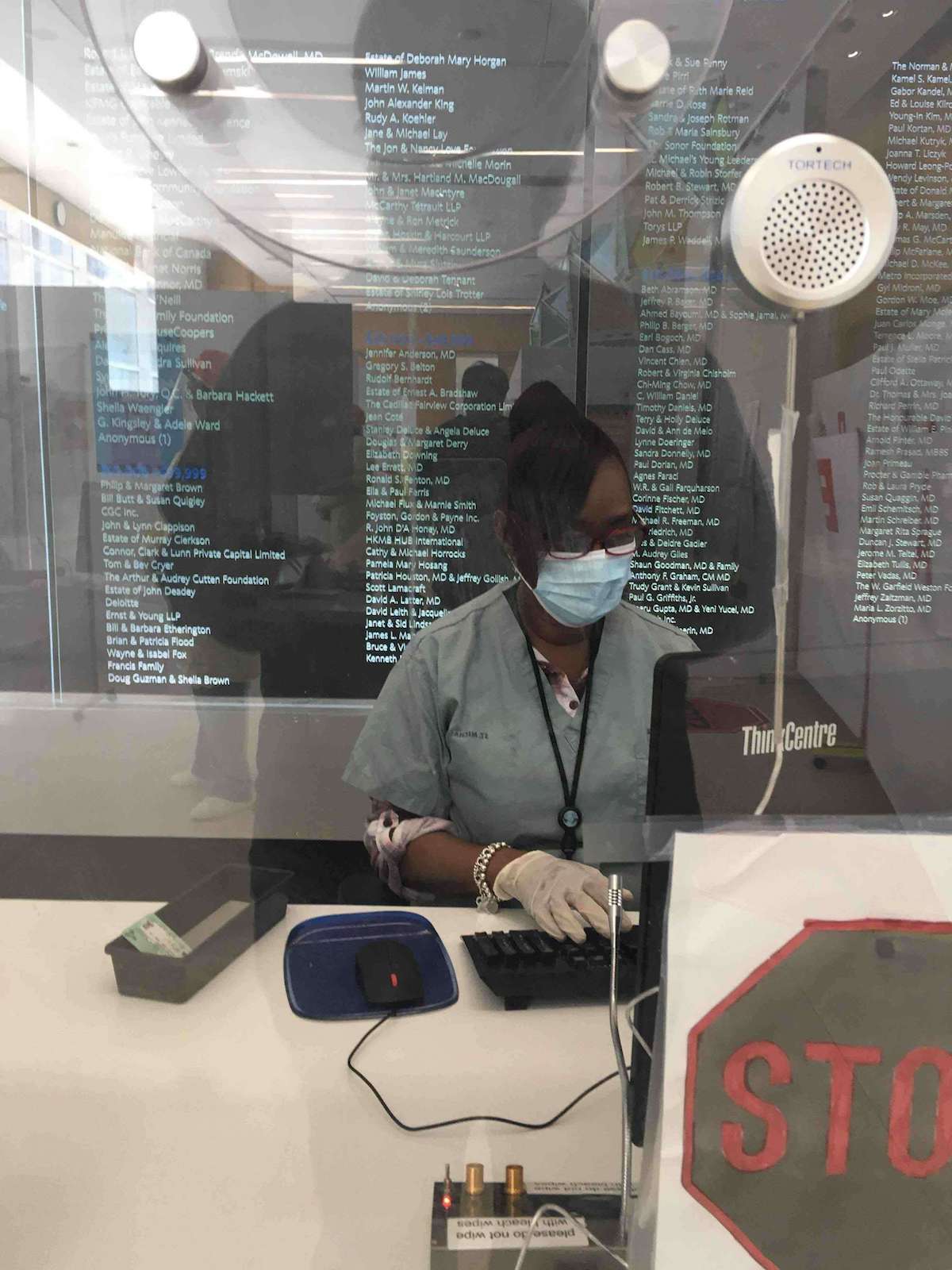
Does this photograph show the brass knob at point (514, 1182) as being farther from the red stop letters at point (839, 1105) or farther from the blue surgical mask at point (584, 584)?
the blue surgical mask at point (584, 584)

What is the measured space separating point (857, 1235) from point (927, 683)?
1.00 ft

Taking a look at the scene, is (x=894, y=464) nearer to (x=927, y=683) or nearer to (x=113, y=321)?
(x=927, y=683)

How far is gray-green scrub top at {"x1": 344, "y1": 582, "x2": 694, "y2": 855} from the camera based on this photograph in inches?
31.1

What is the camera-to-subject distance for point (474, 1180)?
0.50 metres

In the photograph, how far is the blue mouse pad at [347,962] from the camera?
28.8 inches

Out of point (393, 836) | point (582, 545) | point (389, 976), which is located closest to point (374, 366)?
point (582, 545)

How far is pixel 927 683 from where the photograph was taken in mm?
535

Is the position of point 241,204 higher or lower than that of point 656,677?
higher

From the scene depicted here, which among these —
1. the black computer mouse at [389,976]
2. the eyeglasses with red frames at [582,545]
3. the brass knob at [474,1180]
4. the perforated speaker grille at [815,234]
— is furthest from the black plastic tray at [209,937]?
the perforated speaker grille at [815,234]

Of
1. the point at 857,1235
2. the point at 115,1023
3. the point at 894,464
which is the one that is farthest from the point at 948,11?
the point at 115,1023

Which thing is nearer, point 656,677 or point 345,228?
point 656,677

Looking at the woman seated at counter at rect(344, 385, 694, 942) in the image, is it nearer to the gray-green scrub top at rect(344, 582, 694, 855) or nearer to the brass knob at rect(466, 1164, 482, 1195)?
the gray-green scrub top at rect(344, 582, 694, 855)

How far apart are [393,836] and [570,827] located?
25cm

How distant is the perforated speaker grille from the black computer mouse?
0.61 metres
